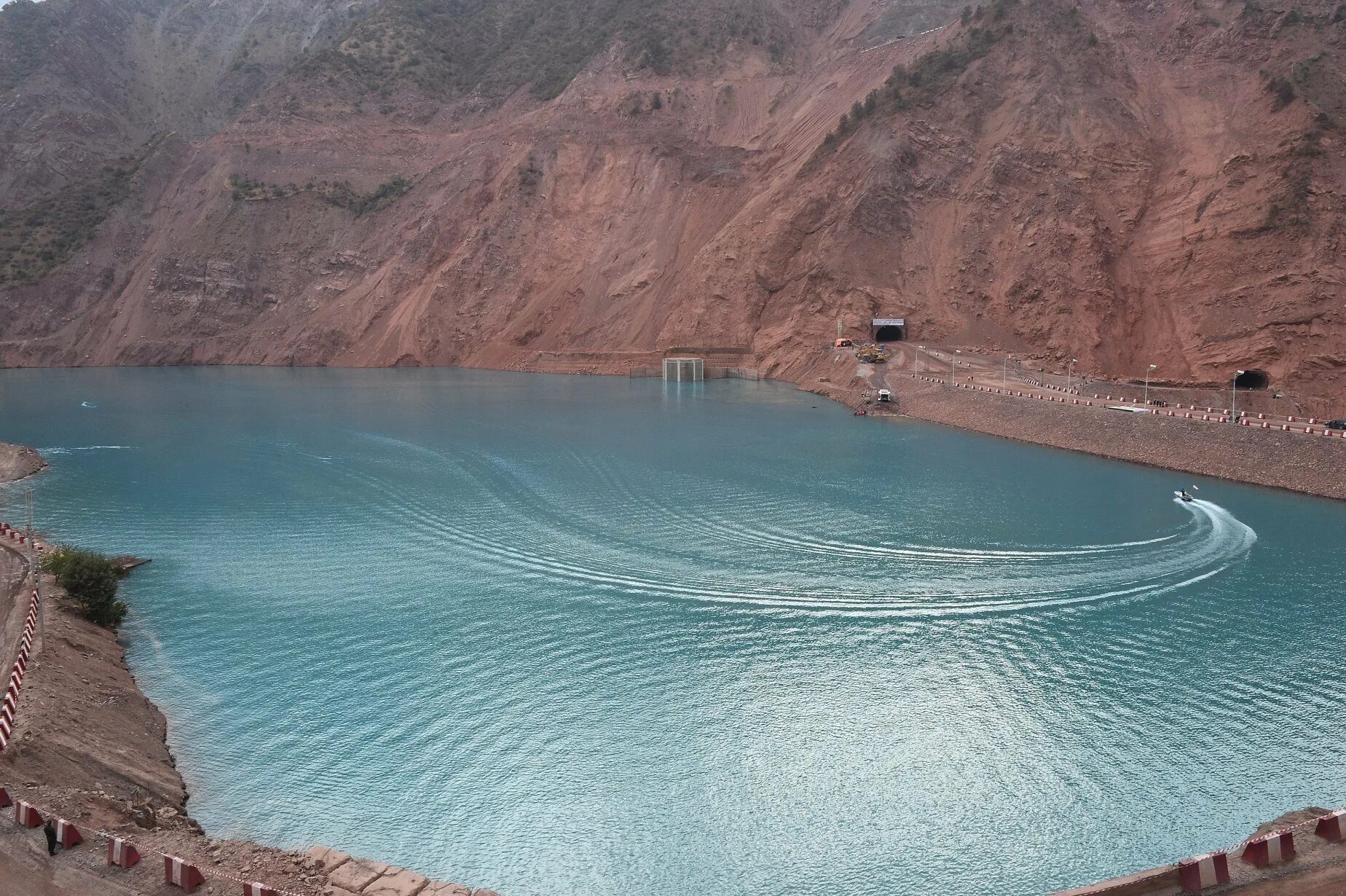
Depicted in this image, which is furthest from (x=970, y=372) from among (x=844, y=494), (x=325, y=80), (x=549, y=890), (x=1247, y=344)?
(x=325, y=80)

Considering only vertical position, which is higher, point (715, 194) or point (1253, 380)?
point (715, 194)

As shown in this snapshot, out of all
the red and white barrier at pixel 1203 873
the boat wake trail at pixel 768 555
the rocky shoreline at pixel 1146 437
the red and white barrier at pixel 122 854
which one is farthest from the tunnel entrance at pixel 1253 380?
the red and white barrier at pixel 122 854

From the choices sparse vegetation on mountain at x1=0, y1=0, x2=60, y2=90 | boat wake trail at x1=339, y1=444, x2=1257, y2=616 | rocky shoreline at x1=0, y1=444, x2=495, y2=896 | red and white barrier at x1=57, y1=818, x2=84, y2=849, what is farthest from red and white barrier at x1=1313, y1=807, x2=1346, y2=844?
sparse vegetation on mountain at x1=0, y1=0, x2=60, y2=90

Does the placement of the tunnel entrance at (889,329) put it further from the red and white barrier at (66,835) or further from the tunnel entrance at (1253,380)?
the red and white barrier at (66,835)

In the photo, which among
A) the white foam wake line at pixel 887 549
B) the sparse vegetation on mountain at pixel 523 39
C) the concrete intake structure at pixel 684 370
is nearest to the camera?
the white foam wake line at pixel 887 549

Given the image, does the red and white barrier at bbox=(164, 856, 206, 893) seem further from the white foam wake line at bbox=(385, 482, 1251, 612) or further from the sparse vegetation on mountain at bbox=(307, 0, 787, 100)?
the sparse vegetation on mountain at bbox=(307, 0, 787, 100)

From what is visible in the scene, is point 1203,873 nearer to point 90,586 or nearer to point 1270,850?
point 1270,850

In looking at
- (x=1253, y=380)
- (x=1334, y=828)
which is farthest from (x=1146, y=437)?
(x=1334, y=828)

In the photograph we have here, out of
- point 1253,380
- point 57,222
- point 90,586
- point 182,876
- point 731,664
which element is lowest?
point 731,664
